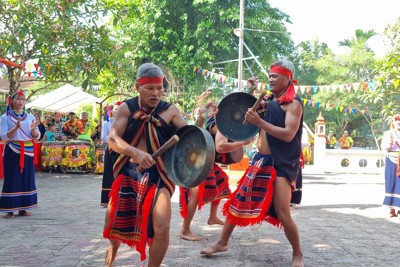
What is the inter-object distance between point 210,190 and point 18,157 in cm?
307

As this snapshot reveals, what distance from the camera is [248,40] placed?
2873 centimetres

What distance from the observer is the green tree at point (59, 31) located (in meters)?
11.5

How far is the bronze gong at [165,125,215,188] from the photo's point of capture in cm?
360

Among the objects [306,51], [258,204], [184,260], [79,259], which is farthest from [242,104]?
[306,51]

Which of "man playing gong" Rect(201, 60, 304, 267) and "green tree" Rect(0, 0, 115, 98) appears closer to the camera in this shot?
"man playing gong" Rect(201, 60, 304, 267)

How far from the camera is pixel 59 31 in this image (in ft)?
39.3

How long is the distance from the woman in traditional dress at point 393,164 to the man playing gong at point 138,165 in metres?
5.12

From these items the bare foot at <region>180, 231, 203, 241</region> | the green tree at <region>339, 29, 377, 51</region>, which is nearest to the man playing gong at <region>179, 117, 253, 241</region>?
the bare foot at <region>180, 231, 203, 241</region>

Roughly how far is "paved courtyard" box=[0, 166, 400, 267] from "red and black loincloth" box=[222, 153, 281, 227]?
0.43 m

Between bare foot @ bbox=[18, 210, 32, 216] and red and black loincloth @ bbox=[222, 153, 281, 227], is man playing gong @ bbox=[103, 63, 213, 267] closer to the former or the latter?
red and black loincloth @ bbox=[222, 153, 281, 227]

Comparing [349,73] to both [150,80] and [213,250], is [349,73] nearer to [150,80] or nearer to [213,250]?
[213,250]

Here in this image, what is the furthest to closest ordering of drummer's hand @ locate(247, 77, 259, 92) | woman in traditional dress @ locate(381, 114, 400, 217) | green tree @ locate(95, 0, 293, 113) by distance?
1. green tree @ locate(95, 0, 293, 113)
2. woman in traditional dress @ locate(381, 114, 400, 217)
3. drummer's hand @ locate(247, 77, 259, 92)

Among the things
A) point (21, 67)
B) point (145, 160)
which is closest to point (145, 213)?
point (145, 160)

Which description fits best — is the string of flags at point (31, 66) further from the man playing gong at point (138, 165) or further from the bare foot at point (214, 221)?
the man playing gong at point (138, 165)
